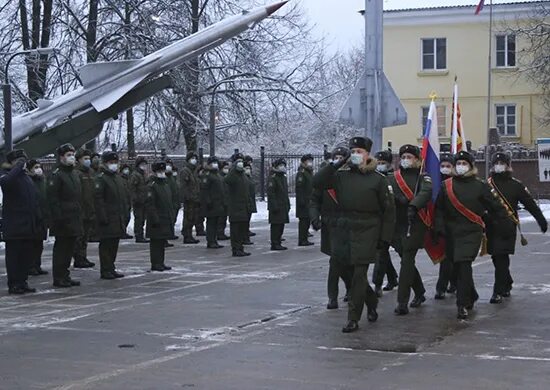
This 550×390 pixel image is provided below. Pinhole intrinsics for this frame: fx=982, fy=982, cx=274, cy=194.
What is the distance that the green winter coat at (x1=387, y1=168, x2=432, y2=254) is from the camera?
35.8ft

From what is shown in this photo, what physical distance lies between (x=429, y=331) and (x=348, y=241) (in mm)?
1235

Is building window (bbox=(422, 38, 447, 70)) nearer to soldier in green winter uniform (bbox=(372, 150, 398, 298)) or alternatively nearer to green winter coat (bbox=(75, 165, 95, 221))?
green winter coat (bbox=(75, 165, 95, 221))

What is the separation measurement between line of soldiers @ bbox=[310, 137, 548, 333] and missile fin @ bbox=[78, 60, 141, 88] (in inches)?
423

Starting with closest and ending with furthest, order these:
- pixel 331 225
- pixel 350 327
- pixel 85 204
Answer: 1. pixel 350 327
2. pixel 331 225
3. pixel 85 204

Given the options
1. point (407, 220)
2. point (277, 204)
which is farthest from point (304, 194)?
point (407, 220)

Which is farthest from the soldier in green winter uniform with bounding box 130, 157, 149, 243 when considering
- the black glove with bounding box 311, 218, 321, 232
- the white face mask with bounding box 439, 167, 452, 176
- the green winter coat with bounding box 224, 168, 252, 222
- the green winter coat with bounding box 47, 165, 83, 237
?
the black glove with bounding box 311, 218, 321, 232

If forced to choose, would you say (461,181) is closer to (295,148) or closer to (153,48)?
(153,48)

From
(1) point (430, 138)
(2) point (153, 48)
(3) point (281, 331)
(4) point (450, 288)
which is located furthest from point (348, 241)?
(2) point (153, 48)

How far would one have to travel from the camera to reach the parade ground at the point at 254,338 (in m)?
7.88

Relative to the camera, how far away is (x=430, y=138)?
11.5 metres

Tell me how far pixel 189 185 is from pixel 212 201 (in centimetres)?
248

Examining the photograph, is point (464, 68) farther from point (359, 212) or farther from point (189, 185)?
point (359, 212)

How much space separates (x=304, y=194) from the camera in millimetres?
20453

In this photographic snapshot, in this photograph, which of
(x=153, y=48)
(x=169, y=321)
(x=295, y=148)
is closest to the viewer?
(x=169, y=321)
